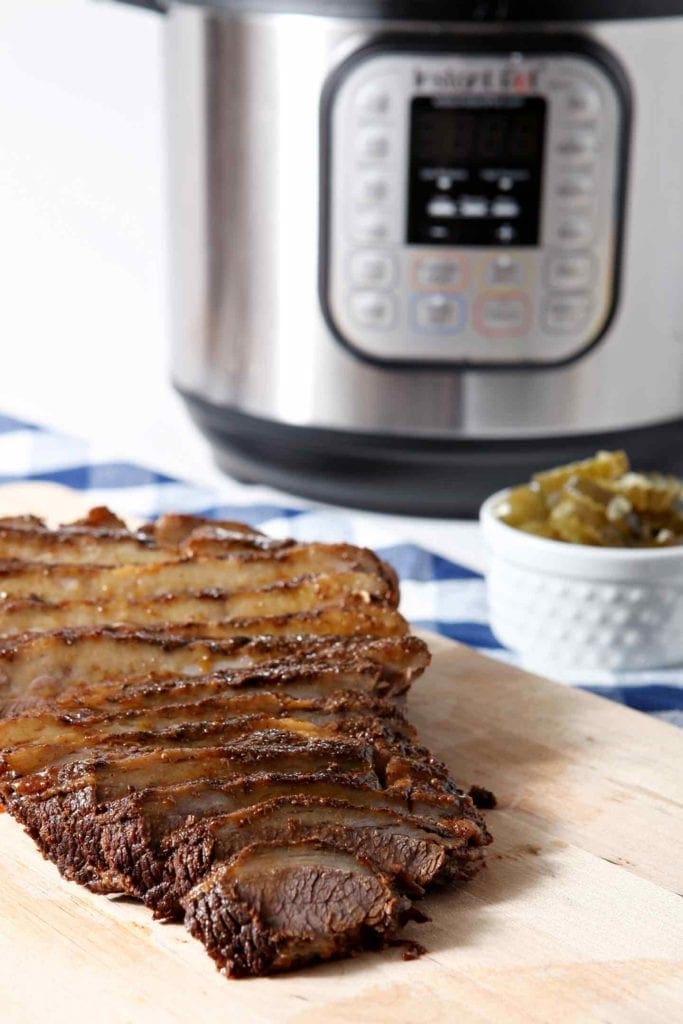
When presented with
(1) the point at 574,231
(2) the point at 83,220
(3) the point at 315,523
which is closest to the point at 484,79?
(1) the point at 574,231

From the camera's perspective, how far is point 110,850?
1803mm

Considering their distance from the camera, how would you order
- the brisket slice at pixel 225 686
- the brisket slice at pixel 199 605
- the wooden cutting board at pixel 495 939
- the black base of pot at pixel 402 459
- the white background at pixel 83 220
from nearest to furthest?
1. the wooden cutting board at pixel 495 939
2. the brisket slice at pixel 225 686
3. the brisket slice at pixel 199 605
4. the black base of pot at pixel 402 459
5. the white background at pixel 83 220

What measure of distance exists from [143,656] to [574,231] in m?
1.43

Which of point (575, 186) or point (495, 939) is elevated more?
point (575, 186)

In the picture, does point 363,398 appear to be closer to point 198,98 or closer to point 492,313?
point 492,313

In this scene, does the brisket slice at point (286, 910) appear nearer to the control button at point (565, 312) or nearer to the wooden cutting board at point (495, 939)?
the wooden cutting board at point (495, 939)

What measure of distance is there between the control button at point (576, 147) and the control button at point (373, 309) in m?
0.45

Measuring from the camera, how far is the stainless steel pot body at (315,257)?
3.12m

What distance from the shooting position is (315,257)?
3.21 metres

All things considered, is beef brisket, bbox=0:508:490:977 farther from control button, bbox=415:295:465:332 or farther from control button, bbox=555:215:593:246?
control button, bbox=555:215:593:246

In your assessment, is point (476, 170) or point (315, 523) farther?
point (315, 523)

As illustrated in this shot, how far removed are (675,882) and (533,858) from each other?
0.18 m

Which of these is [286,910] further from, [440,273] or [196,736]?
[440,273]

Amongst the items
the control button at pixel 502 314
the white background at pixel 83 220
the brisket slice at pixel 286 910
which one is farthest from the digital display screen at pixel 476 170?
the brisket slice at pixel 286 910
